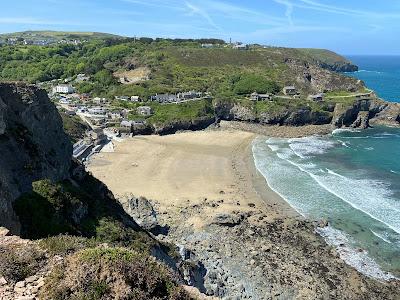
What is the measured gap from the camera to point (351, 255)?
33.2 metres

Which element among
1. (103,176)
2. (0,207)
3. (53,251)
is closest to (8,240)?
(53,251)

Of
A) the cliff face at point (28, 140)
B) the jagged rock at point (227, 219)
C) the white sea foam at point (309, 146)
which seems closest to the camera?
the cliff face at point (28, 140)

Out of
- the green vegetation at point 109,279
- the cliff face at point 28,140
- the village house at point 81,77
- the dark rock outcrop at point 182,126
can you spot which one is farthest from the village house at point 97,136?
the green vegetation at point 109,279

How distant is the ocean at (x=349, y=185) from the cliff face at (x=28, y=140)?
21431 mm

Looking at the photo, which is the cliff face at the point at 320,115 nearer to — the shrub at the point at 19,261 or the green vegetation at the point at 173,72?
the green vegetation at the point at 173,72

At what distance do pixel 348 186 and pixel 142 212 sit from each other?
23.6 metres

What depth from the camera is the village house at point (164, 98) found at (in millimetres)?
Result: 89150

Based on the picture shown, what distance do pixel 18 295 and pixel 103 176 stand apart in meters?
41.4

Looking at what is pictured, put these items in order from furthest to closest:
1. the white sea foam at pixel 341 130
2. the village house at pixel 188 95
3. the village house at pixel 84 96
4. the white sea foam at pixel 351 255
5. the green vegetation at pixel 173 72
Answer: the village house at pixel 84 96 < the village house at pixel 188 95 < the green vegetation at pixel 173 72 < the white sea foam at pixel 341 130 < the white sea foam at pixel 351 255

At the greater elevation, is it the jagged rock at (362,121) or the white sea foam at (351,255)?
the white sea foam at (351,255)

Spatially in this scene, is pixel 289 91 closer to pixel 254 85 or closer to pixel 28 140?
pixel 254 85

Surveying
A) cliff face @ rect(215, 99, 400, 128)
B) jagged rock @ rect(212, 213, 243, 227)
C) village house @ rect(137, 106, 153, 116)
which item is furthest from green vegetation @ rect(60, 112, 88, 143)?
jagged rock @ rect(212, 213, 243, 227)

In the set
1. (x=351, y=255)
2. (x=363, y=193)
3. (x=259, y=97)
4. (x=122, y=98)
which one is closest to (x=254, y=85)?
(x=259, y=97)

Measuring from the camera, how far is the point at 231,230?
36.8 m
